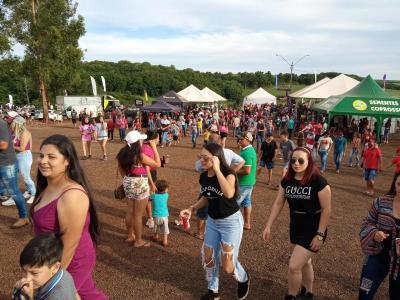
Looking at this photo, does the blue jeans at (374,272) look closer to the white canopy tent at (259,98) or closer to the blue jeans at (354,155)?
the blue jeans at (354,155)

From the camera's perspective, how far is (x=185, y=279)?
4.57 meters

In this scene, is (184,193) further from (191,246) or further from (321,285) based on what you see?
(321,285)

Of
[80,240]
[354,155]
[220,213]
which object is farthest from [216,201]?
[354,155]

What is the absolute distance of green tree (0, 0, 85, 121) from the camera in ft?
94.5

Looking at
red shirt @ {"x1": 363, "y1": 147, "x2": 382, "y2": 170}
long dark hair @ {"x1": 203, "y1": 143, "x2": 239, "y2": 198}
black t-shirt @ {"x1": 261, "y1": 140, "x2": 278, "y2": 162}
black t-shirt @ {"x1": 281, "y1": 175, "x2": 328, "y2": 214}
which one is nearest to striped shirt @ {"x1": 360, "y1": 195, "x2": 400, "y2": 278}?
black t-shirt @ {"x1": 281, "y1": 175, "x2": 328, "y2": 214}

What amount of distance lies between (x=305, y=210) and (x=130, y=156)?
265 centimetres

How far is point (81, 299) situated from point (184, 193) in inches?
254

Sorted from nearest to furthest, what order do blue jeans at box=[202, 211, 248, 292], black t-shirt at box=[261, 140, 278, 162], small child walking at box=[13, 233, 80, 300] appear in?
1. small child walking at box=[13, 233, 80, 300]
2. blue jeans at box=[202, 211, 248, 292]
3. black t-shirt at box=[261, 140, 278, 162]

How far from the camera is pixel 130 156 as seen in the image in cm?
514

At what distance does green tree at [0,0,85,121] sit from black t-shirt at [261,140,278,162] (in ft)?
81.8

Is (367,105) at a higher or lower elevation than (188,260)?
higher

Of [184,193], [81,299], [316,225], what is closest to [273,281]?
[316,225]

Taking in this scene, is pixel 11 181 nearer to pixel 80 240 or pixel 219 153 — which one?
pixel 219 153

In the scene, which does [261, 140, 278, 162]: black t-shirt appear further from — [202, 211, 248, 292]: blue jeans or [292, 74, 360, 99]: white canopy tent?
[292, 74, 360, 99]: white canopy tent
